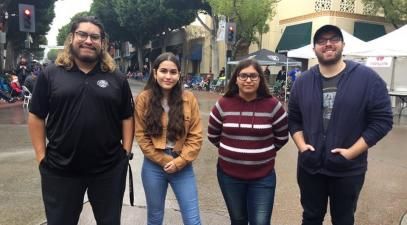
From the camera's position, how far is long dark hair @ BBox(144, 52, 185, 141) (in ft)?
10.5

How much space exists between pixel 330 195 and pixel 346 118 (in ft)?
1.94

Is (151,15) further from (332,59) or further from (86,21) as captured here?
(332,59)

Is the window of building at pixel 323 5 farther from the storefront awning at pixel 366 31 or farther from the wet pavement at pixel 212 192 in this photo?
the wet pavement at pixel 212 192

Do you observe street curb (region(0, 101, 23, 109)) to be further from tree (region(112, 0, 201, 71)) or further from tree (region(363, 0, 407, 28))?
tree (region(112, 0, 201, 71))

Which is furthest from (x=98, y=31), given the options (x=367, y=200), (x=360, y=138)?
(x=367, y=200)

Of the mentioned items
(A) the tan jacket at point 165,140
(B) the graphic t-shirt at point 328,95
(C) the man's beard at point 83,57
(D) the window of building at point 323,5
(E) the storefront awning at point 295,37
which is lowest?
(A) the tan jacket at point 165,140

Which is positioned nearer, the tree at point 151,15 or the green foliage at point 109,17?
the tree at point 151,15

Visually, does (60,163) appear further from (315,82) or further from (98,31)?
(315,82)

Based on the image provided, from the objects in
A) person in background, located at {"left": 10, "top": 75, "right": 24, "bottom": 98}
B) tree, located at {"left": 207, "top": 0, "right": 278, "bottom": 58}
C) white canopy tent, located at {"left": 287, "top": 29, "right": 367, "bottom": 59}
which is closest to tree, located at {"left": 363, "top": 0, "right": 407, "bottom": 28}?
tree, located at {"left": 207, "top": 0, "right": 278, "bottom": 58}

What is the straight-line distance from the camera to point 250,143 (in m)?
3.19

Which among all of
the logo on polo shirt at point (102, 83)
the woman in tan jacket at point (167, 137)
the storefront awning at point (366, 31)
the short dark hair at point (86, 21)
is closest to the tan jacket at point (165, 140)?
the woman in tan jacket at point (167, 137)

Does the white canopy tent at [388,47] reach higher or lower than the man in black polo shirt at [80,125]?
higher

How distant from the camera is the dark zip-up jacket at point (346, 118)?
9.52 feet

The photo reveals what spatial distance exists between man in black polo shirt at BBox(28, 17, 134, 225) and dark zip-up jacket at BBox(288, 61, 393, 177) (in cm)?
125
